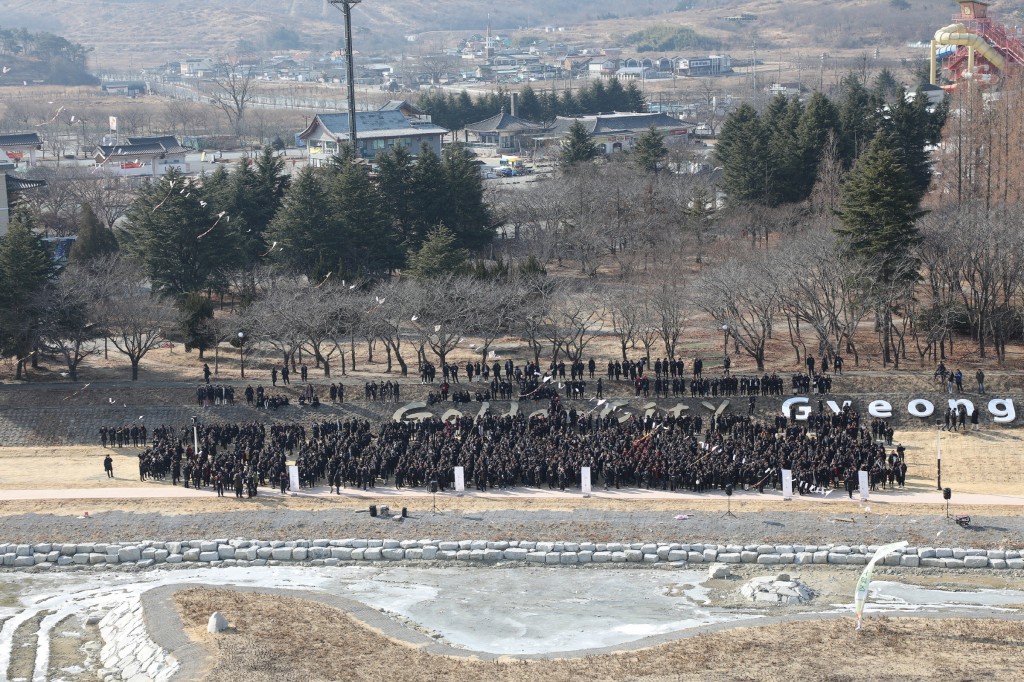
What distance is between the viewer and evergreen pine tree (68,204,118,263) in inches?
2469

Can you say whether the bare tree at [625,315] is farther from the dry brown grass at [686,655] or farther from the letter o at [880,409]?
the dry brown grass at [686,655]

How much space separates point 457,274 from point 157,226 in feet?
42.4

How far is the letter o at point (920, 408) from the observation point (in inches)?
1799

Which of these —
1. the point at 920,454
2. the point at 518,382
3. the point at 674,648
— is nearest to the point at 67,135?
the point at 518,382

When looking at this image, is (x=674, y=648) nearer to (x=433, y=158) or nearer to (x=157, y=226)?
(x=157, y=226)

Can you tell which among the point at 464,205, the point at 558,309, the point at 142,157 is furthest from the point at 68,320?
the point at 142,157

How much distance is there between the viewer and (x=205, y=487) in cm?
4066

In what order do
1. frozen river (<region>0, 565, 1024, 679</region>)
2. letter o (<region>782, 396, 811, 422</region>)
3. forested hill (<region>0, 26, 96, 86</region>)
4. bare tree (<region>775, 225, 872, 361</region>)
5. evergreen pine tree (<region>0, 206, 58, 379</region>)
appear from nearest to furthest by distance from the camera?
1. frozen river (<region>0, 565, 1024, 679</region>)
2. letter o (<region>782, 396, 811, 422</region>)
3. bare tree (<region>775, 225, 872, 361</region>)
4. evergreen pine tree (<region>0, 206, 58, 379</region>)
5. forested hill (<region>0, 26, 96, 86</region>)

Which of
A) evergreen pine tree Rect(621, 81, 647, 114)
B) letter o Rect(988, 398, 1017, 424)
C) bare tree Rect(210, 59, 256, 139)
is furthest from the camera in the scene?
bare tree Rect(210, 59, 256, 139)

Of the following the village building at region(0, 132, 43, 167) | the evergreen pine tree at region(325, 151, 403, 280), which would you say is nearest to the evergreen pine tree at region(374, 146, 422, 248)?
the evergreen pine tree at region(325, 151, 403, 280)

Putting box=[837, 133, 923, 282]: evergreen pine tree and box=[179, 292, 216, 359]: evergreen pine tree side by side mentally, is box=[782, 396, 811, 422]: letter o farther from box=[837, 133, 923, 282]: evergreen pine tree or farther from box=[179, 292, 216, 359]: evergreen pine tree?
box=[179, 292, 216, 359]: evergreen pine tree

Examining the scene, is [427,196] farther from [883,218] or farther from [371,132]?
[371,132]

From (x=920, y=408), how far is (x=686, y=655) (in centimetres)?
2106

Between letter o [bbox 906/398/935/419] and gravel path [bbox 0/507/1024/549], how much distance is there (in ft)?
31.9
